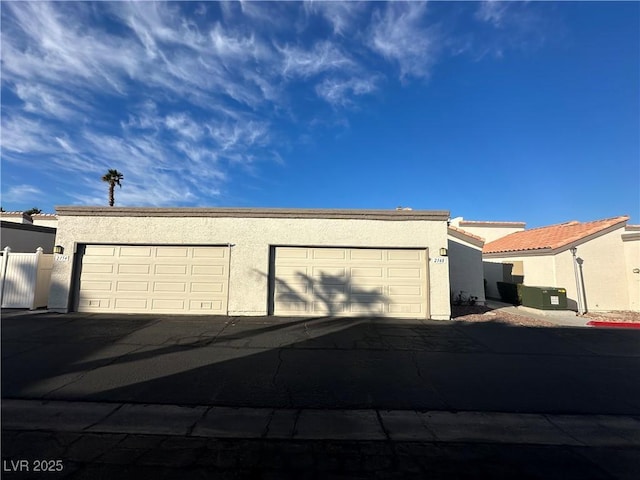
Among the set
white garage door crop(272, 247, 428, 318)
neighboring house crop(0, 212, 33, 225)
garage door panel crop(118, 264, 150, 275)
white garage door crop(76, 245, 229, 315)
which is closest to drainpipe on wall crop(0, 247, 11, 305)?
white garage door crop(76, 245, 229, 315)

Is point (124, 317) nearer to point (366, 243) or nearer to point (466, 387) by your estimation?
point (366, 243)

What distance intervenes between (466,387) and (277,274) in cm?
727

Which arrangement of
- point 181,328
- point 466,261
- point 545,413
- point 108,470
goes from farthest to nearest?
point 466,261 → point 181,328 → point 545,413 → point 108,470

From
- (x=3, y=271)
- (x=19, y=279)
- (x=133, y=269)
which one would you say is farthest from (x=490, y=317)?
(x=3, y=271)

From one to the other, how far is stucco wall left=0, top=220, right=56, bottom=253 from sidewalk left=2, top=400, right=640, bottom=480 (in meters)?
16.6

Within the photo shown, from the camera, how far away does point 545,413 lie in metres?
4.95

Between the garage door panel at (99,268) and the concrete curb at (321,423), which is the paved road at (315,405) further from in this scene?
the garage door panel at (99,268)

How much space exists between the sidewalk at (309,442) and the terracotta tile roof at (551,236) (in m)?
13.2

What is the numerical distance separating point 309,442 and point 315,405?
3.39 ft

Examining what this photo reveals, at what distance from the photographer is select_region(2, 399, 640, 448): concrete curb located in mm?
4223

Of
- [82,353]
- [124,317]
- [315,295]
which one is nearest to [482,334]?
[315,295]

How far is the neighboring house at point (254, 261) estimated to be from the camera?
1166 centimetres

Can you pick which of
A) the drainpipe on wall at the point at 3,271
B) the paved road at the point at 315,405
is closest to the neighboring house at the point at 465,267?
the paved road at the point at 315,405

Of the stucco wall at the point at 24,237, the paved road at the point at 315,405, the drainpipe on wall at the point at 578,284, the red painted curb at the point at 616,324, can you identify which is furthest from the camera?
the stucco wall at the point at 24,237
